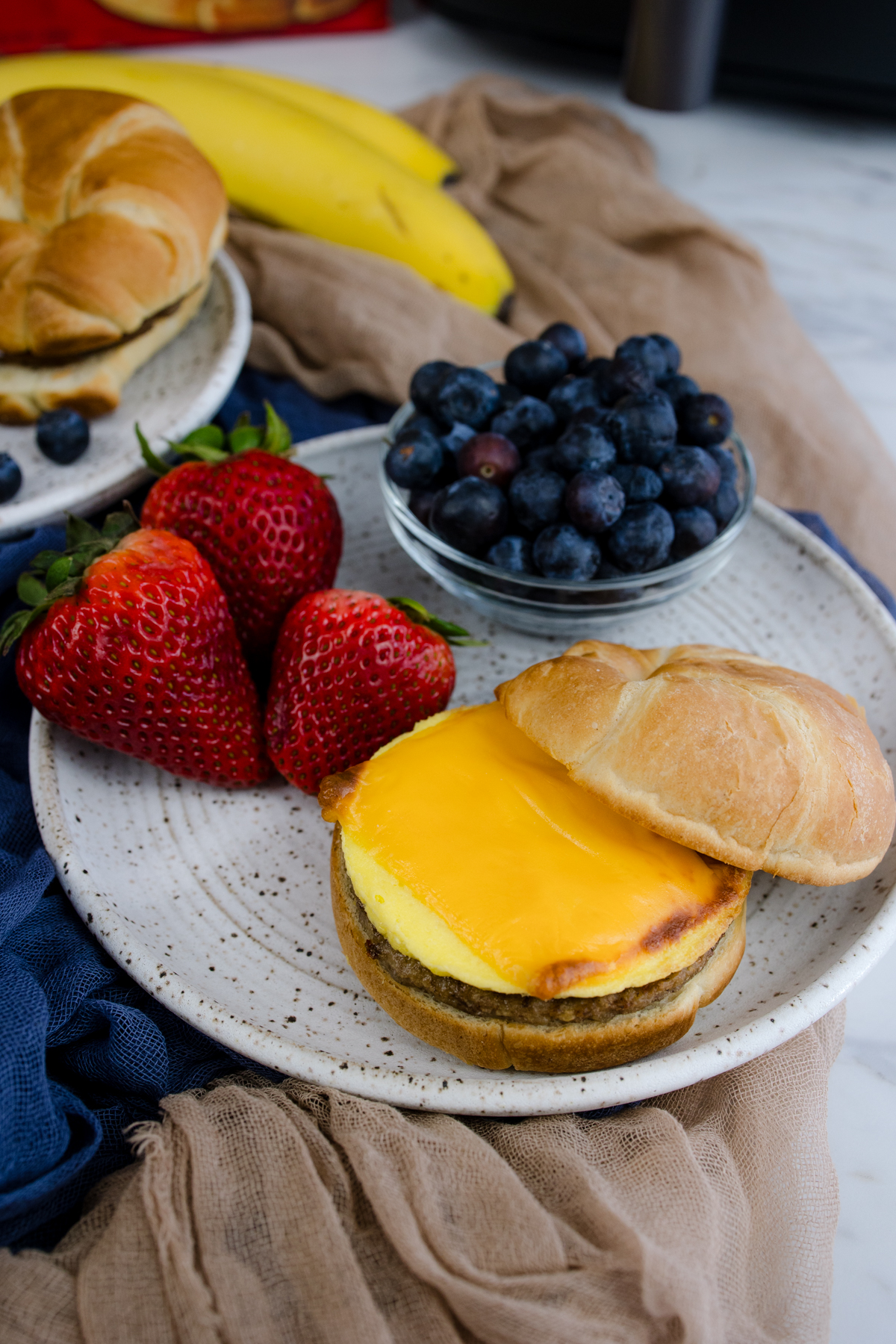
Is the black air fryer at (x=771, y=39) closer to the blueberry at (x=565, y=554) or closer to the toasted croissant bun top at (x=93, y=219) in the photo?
the toasted croissant bun top at (x=93, y=219)

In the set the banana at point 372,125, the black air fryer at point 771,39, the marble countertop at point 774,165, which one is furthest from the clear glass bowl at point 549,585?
the black air fryer at point 771,39

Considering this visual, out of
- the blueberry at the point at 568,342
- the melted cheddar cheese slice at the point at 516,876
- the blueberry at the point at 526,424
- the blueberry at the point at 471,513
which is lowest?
the melted cheddar cheese slice at the point at 516,876

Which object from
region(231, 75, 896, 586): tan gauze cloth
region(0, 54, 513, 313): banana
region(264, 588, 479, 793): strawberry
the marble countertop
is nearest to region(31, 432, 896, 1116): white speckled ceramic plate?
region(264, 588, 479, 793): strawberry

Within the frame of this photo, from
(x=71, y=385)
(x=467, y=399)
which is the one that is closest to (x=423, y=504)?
(x=467, y=399)

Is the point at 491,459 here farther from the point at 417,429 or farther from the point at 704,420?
the point at 704,420

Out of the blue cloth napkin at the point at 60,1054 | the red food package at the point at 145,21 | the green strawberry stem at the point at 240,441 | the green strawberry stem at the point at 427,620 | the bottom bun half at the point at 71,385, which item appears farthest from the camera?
the red food package at the point at 145,21

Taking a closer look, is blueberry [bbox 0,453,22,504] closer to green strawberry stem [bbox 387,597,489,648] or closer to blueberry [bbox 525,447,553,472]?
green strawberry stem [bbox 387,597,489,648]

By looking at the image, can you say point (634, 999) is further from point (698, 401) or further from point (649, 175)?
point (649, 175)
